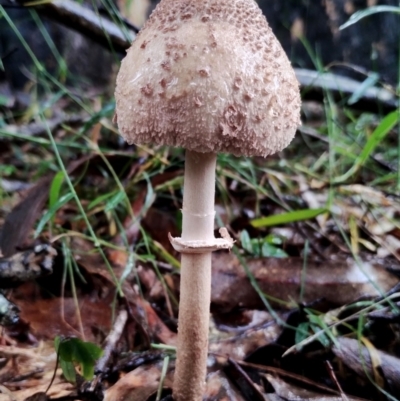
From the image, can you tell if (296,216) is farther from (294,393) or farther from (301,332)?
(294,393)

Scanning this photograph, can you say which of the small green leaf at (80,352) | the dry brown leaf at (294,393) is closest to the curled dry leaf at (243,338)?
the dry brown leaf at (294,393)

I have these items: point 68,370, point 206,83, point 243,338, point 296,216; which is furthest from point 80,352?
point 296,216

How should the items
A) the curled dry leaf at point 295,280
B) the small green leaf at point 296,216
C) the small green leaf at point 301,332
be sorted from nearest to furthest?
the small green leaf at point 301,332, the curled dry leaf at point 295,280, the small green leaf at point 296,216

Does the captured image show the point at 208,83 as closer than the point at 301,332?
Yes

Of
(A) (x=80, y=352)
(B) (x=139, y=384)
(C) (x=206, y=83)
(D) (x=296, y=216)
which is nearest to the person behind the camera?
(C) (x=206, y=83)

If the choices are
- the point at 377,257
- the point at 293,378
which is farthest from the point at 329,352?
the point at 377,257

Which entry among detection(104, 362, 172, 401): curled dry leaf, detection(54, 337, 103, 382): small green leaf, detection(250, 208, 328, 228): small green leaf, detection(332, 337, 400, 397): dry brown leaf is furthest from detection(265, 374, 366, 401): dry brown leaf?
detection(250, 208, 328, 228): small green leaf

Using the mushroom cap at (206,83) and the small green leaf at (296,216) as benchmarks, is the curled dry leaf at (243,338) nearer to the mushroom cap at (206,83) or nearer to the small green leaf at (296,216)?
the small green leaf at (296,216)
